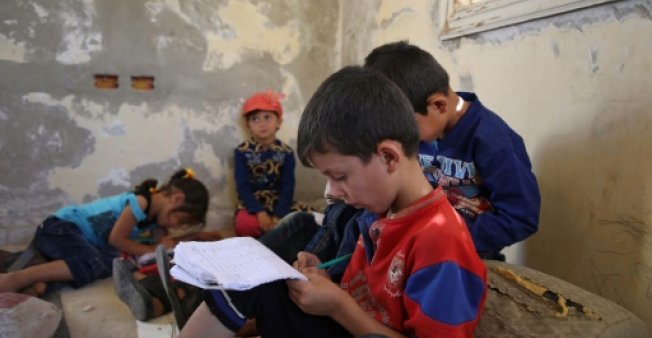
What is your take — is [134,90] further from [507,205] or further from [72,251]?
[507,205]

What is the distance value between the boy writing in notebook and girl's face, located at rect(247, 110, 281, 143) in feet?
5.62

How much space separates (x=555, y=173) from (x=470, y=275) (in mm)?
782

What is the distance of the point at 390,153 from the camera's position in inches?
32.7

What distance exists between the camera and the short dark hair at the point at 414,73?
1184mm

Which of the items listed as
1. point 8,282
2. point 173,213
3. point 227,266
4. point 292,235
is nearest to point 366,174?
point 227,266

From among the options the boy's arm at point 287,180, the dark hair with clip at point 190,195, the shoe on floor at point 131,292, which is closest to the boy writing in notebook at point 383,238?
the shoe on floor at point 131,292

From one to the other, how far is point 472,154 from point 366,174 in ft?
1.80

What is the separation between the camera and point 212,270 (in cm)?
84

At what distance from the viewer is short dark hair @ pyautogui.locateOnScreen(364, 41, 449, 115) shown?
1.18m

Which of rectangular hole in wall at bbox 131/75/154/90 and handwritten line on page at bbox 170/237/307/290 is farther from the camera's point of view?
rectangular hole in wall at bbox 131/75/154/90

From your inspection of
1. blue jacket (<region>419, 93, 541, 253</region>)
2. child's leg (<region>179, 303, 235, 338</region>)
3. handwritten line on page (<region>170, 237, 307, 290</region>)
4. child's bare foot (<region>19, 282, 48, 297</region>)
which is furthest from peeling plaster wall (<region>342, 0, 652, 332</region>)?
child's bare foot (<region>19, 282, 48, 297</region>)

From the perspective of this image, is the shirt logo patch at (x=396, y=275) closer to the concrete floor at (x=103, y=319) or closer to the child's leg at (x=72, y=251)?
the concrete floor at (x=103, y=319)

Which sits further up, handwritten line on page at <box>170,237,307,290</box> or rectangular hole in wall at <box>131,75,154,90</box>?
rectangular hole in wall at <box>131,75,154,90</box>

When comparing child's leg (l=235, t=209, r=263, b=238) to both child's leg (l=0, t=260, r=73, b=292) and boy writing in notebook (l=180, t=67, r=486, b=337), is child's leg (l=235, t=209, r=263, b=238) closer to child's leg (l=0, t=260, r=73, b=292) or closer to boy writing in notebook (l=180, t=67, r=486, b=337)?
child's leg (l=0, t=260, r=73, b=292)
